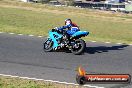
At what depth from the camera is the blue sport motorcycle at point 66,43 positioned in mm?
15830

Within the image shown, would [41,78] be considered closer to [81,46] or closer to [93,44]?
[81,46]

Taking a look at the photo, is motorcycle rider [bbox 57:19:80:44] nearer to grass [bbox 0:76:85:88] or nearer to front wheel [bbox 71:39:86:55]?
front wheel [bbox 71:39:86:55]

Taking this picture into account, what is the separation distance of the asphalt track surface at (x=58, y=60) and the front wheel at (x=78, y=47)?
208mm

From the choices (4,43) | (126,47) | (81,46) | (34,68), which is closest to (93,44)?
(126,47)

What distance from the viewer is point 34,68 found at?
13094 mm

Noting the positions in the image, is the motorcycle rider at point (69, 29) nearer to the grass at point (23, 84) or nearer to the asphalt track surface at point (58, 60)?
the asphalt track surface at point (58, 60)

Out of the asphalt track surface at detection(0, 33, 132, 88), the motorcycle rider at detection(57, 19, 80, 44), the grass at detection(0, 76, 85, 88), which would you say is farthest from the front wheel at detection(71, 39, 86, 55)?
the grass at detection(0, 76, 85, 88)

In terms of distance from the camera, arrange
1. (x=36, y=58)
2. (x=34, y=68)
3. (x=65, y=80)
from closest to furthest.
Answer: (x=65, y=80) < (x=34, y=68) < (x=36, y=58)

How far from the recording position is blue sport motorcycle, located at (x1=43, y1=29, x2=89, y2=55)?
15.8 m

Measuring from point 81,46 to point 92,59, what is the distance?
1.03 m

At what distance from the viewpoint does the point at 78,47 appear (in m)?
15.9

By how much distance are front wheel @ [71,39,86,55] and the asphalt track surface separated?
0.68 ft

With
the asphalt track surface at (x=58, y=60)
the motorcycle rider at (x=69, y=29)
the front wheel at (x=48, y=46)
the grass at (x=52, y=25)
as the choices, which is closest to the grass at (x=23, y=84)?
the asphalt track surface at (x=58, y=60)

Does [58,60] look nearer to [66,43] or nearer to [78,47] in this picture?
[78,47]
